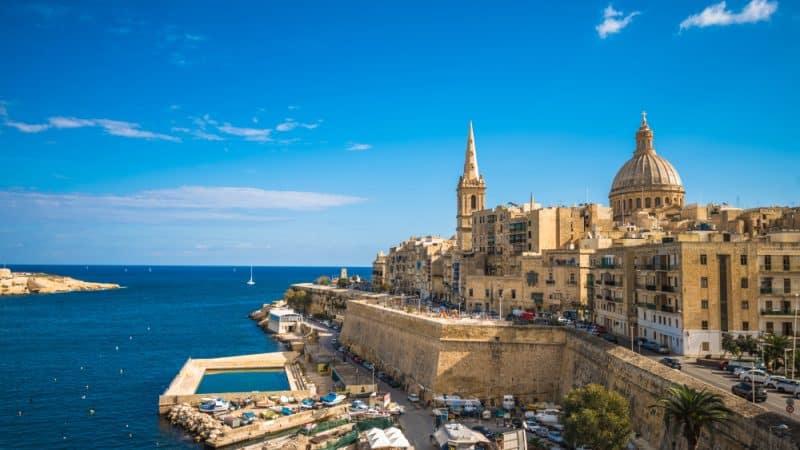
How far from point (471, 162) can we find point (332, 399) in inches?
1302

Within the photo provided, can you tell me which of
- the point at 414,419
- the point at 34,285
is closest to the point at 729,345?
the point at 414,419

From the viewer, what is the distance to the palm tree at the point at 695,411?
1705cm

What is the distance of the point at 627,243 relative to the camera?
124 ft

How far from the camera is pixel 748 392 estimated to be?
19406 millimetres

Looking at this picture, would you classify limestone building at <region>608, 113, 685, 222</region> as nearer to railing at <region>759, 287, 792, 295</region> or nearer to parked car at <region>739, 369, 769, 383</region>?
railing at <region>759, 287, 792, 295</region>

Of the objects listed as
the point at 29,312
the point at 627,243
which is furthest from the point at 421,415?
the point at 29,312

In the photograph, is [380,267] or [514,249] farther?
[380,267]

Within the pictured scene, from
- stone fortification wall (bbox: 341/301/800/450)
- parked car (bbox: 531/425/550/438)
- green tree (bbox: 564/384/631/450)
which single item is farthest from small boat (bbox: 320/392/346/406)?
green tree (bbox: 564/384/631/450)

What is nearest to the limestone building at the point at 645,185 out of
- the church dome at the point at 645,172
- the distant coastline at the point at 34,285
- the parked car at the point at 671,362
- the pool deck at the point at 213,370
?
the church dome at the point at 645,172

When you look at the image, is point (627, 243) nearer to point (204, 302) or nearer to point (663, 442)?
point (663, 442)

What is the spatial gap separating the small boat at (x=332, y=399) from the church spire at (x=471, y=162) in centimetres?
3115

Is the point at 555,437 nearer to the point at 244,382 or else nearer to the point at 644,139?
the point at 244,382

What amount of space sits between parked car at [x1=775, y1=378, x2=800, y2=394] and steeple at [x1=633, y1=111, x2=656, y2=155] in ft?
136

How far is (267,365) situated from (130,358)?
45.2 feet
